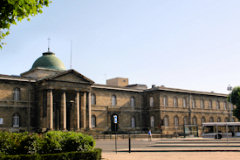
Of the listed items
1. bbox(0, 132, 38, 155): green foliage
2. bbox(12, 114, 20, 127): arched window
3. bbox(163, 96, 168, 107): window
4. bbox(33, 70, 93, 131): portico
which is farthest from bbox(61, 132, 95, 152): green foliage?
bbox(163, 96, 168, 107): window

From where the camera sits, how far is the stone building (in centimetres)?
4538

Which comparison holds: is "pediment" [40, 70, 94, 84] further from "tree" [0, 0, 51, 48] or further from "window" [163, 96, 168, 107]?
"tree" [0, 0, 51, 48]

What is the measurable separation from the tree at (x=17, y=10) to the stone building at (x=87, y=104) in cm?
3332

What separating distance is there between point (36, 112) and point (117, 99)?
1685 cm

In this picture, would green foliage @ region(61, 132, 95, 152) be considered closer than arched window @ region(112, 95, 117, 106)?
Yes

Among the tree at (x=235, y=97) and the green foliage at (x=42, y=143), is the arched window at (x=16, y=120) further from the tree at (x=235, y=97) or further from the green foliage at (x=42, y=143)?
the tree at (x=235, y=97)

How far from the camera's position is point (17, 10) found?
11883 mm

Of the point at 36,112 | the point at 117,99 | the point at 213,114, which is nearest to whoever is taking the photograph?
the point at 36,112

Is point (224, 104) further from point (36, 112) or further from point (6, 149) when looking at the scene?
point (6, 149)

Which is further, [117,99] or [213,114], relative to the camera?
[213,114]

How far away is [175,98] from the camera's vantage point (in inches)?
2486

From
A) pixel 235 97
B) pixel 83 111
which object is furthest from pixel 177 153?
pixel 235 97

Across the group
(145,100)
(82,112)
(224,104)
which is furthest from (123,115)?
(224,104)

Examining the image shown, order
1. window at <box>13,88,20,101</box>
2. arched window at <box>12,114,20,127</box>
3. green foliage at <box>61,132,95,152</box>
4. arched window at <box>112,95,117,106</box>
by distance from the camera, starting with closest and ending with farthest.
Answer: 1. green foliage at <box>61,132,95,152</box>
2. arched window at <box>12,114,20,127</box>
3. window at <box>13,88,20,101</box>
4. arched window at <box>112,95,117,106</box>
